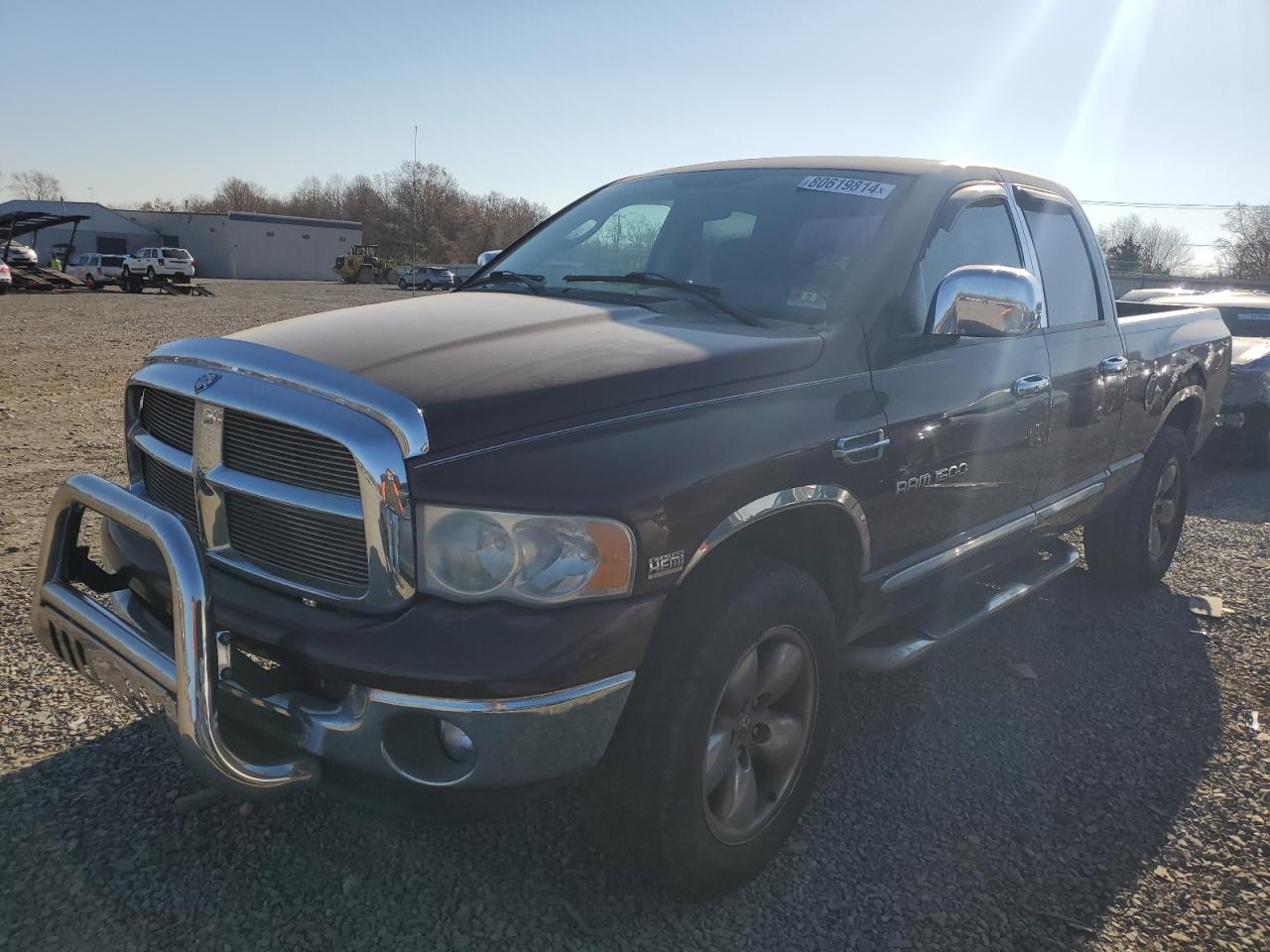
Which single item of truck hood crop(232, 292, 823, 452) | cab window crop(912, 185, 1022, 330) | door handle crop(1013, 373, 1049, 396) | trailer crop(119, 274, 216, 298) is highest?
cab window crop(912, 185, 1022, 330)

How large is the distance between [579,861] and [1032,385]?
2.28m

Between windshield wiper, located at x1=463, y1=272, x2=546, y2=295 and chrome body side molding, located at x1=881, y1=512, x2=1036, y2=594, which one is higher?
windshield wiper, located at x1=463, y1=272, x2=546, y2=295

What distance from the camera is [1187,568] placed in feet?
18.5

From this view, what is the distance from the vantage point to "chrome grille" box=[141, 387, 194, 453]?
247 cm

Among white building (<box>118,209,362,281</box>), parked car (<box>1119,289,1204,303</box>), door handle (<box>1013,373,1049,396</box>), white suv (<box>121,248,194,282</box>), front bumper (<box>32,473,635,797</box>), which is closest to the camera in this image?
front bumper (<box>32,473,635,797</box>)

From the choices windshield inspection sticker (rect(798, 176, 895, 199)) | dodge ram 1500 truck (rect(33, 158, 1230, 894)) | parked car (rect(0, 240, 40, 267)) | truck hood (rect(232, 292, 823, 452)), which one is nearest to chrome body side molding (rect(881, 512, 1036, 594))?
dodge ram 1500 truck (rect(33, 158, 1230, 894))

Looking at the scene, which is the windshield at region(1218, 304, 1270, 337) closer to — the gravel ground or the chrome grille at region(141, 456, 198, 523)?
the gravel ground

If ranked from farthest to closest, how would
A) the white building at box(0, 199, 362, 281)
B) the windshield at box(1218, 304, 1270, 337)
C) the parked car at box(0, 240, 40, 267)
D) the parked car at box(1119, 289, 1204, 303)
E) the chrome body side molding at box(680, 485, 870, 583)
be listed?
the white building at box(0, 199, 362, 281)
the parked car at box(0, 240, 40, 267)
the parked car at box(1119, 289, 1204, 303)
the windshield at box(1218, 304, 1270, 337)
the chrome body side molding at box(680, 485, 870, 583)

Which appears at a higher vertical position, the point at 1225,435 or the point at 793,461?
the point at 793,461

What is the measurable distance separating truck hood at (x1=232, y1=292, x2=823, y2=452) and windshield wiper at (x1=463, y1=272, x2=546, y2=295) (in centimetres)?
39

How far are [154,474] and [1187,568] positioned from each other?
5.50 metres

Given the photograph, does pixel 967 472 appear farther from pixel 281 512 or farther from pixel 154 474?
pixel 154 474

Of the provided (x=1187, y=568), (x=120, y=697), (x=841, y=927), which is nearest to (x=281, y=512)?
(x=120, y=697)

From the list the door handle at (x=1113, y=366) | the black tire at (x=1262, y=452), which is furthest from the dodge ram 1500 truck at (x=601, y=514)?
the black tire at (x=1262, y=452)
